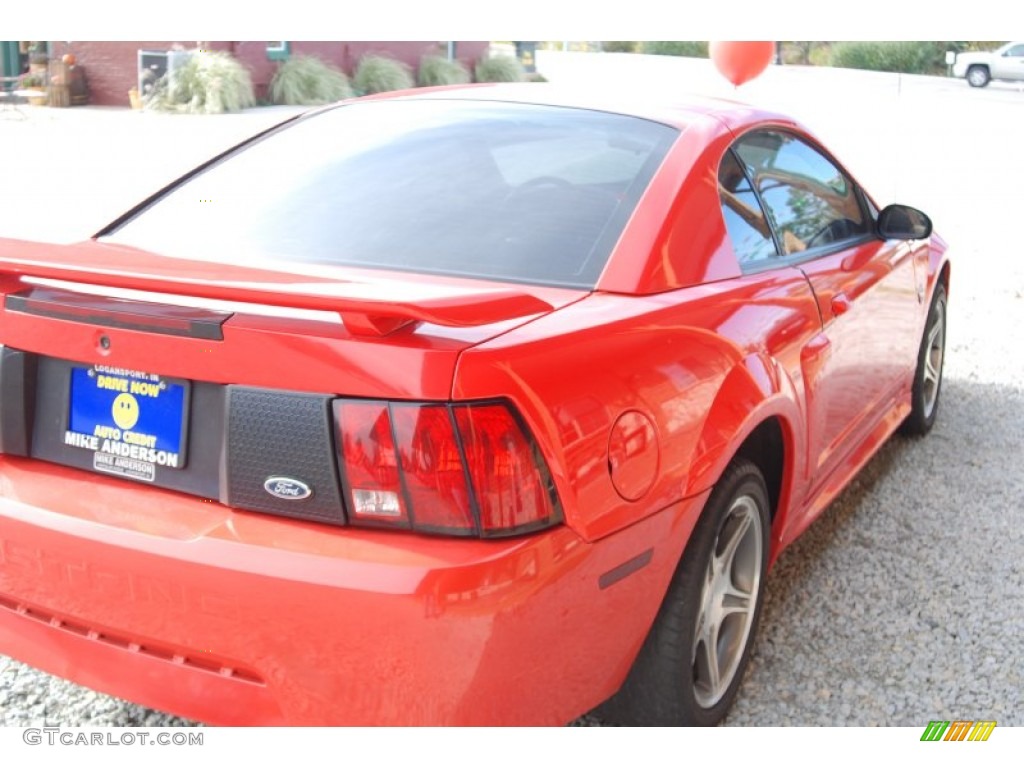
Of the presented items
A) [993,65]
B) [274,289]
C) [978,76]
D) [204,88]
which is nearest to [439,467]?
[274,289]

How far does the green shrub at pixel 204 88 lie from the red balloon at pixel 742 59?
9172 millimetres

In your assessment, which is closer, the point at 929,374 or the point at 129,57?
the point at 929,374

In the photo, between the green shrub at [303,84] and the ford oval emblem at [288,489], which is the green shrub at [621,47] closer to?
the green shrub at [303,84]

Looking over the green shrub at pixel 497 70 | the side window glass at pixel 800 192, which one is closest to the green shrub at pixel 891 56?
the green shrub at pixel 497 70

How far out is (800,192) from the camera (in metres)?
3.53

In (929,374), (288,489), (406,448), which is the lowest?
(929,374)

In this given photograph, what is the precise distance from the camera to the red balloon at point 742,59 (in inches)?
594

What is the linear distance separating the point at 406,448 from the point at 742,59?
46.7ft

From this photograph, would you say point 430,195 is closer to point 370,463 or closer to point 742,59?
point 370,463

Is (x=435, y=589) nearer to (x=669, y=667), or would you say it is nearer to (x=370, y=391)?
(x=370, y=391)

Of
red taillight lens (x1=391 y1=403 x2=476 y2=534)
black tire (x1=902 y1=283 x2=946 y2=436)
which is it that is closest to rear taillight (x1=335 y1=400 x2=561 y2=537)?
red taillight lens (x1=391 y1=403 x2=476 y2=534)
